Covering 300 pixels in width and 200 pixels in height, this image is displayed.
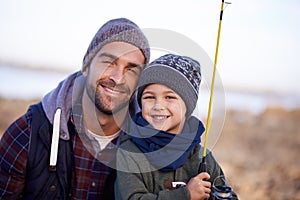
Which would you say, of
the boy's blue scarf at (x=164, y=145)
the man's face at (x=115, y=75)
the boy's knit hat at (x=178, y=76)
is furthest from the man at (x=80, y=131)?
the boy's blue scarf at (x=164, y=145)

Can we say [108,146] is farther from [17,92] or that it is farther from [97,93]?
[17,92]

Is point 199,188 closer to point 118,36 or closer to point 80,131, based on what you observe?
point 80,131

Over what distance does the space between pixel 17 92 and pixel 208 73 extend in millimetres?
10073

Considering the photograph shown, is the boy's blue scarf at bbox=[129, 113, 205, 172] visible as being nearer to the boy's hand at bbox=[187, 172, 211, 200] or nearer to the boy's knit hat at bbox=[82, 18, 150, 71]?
the boy's hand at bbox=[187, 172, 211, 200]

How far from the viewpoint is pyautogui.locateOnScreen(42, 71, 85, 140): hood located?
2879 millimetres

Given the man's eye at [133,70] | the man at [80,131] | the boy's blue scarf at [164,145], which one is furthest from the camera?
the man's eye at [133,70]

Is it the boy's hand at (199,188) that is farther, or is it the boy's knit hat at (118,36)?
the boy's knit hat at (118,36)

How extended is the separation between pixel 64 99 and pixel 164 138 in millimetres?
888

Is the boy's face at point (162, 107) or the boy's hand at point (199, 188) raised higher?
the boy's face at point (162, 107)

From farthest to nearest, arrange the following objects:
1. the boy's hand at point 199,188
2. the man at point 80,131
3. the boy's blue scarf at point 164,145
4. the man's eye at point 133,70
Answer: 1. the man's eye at point 133,70
2. the man at point 80,131
3. the boy's blue scarf at point 164,145
4. the boy's hand at point 199,188

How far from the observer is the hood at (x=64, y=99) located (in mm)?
2879

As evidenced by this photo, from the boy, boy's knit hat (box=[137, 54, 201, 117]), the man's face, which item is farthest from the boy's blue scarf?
the man's face

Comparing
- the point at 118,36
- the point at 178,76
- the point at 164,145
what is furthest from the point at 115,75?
the point at 164,145

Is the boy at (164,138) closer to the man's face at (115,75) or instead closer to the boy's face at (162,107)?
the boy's face at (162,107)
